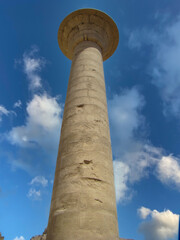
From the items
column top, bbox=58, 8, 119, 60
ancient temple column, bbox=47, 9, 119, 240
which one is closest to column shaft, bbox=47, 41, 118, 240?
ancient temple column, bbox=47, 9, 119, 240

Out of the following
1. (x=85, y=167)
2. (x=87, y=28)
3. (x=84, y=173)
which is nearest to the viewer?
(x=84, y=173)

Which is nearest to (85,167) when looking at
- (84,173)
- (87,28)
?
(84,173)

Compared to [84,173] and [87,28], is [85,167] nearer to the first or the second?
[84,173]

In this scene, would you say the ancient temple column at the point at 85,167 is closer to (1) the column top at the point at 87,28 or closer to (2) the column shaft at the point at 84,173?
(2) the column shaft at the point at 84,173

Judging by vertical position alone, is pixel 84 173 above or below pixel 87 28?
below

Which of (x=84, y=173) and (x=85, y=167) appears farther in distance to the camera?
(x=85, y=167)

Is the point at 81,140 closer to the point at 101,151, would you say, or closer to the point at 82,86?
the point at 101,151

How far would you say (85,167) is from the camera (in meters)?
4.55

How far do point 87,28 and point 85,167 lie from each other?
7.81 metres

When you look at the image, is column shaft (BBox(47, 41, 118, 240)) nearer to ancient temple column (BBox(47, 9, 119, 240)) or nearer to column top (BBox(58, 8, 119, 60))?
ancient temple column (BBox(47, 9, 119, 240))

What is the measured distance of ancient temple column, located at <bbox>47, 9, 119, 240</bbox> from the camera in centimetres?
373

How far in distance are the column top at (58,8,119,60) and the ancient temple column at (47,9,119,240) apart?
53.7 inches

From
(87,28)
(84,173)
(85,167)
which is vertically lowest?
(84,173)

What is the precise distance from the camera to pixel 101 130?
18.2 ft
